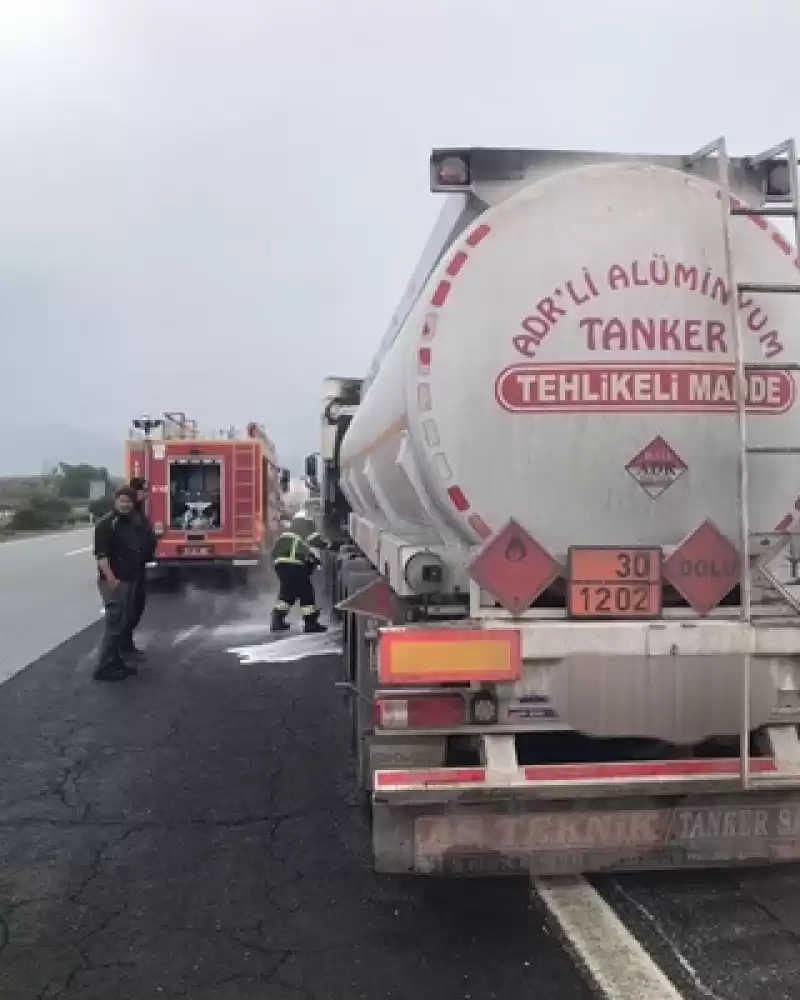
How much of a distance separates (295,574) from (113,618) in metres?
3.06

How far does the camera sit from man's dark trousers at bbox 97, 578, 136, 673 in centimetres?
881

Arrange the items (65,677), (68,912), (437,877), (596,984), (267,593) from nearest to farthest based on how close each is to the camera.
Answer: (596,984)
(68,912)
(437,877)
(65,677)
(267,593)

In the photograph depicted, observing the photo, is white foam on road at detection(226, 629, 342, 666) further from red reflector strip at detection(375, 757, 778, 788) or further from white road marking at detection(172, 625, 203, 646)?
red reflector strip at detection(375, 757, 778, 788)

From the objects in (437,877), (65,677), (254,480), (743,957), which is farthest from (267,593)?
(743,957)

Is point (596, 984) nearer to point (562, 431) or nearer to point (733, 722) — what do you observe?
point (733, 722)

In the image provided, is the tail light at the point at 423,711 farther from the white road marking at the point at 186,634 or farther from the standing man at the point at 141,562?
the white road marking at the point at 186,634

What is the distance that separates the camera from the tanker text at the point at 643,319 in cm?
366

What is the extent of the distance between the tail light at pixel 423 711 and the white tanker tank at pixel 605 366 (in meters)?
0.62

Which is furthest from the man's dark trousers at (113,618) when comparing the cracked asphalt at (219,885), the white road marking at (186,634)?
the white road marking at (186,634)

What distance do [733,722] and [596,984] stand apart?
1.06m

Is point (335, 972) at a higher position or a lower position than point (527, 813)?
lower

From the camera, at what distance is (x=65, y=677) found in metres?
8.95

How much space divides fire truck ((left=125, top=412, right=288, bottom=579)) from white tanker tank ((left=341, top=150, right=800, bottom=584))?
13.4m

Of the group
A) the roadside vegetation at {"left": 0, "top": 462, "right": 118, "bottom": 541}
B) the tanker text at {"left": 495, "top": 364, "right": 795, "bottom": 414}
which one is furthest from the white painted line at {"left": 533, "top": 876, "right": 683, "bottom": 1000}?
the roadside vegetation at {"left": 0, "top": 462, "right": 118, "bottom": 541}
